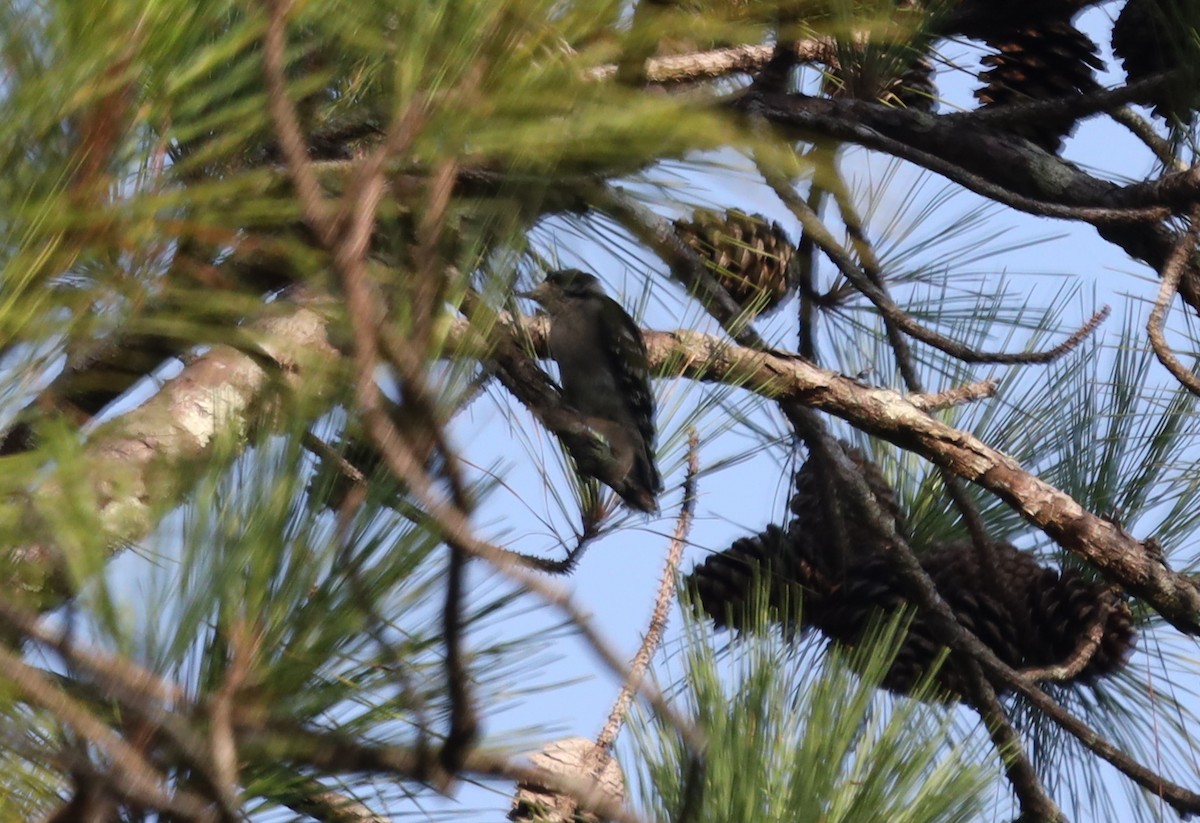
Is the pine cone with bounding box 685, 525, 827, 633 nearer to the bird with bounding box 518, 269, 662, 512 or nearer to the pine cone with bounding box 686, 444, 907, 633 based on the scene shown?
A: the pine cone with bounding box 686, 444, 907, 633

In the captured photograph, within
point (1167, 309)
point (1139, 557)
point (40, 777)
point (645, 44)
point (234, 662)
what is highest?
point (1167, 309)

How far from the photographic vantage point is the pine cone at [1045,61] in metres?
2.68

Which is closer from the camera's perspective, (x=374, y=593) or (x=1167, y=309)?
(x=374, y=593)

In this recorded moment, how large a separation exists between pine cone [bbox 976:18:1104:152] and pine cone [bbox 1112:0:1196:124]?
0.19 meters

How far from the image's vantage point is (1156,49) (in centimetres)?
240

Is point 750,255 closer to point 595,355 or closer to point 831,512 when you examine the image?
point 831,512

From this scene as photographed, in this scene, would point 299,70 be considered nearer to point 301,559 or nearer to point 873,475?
point 301,559

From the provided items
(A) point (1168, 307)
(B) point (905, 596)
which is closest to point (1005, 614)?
(B) point (905, 596)

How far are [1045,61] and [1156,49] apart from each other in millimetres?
316

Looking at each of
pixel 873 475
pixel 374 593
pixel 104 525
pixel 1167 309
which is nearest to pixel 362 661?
pixel 374 593

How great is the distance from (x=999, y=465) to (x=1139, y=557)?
0.24m

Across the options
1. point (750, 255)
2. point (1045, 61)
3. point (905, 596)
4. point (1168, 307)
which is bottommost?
point (905, 596)

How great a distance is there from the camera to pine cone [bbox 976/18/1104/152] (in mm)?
2680

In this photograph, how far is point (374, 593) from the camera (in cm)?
104
